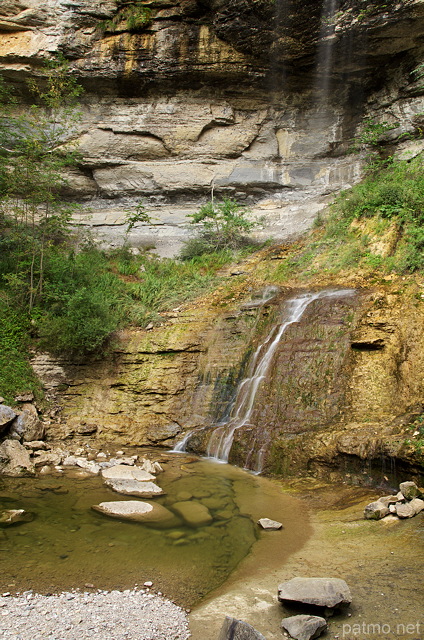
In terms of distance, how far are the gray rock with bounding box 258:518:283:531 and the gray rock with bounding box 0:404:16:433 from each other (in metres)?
5.04

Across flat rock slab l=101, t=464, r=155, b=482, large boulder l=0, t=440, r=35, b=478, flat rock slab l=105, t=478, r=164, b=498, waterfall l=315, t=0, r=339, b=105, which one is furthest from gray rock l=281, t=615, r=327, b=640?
waterfall l=315, t=0, r=339, b=105

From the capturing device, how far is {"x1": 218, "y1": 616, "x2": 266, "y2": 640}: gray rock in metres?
2.71

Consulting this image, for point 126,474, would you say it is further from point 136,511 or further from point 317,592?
point 317,592

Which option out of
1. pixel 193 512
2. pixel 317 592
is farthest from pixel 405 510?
pixel 193 512

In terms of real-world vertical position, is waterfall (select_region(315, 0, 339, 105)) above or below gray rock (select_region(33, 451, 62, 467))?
above

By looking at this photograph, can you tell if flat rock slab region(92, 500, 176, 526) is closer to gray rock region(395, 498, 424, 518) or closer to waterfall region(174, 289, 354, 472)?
waterfall region(174, 289, 354, 472)

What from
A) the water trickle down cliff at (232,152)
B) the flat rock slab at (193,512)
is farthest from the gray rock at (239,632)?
the water trickle down cliff at (232,152)

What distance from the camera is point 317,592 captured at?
320 cm

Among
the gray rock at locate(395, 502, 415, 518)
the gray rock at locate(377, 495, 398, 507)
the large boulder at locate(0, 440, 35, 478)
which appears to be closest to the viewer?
the gray rock at locate(395, 502, 415, 518)

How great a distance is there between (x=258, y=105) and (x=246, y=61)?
2087 millimetres

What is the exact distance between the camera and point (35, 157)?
36.8 feet

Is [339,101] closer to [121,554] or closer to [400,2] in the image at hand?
[400,2]

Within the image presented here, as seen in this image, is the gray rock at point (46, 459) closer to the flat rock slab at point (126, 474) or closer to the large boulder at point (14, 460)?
the large boulder at point (14, 460)

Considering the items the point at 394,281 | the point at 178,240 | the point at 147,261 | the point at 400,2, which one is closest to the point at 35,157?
the point at 147,261
